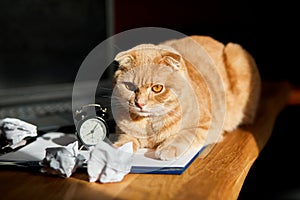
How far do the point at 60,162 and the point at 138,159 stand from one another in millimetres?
201

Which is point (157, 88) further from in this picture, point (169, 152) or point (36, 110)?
point (36, 110)

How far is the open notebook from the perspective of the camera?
3.28 feet

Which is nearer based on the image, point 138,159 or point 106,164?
point 106,164

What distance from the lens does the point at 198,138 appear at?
3.81 ft

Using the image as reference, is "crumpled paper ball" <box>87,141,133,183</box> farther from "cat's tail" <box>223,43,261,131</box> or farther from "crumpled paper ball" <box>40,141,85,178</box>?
"cat's tail" <box>223,43,261,131</box>

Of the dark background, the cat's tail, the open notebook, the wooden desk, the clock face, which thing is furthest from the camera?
the dark background

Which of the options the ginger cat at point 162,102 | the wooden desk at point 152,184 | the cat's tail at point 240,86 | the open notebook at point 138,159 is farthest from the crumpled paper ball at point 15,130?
the cat's tail at point 240,86

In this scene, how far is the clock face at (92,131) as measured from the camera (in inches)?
43.8

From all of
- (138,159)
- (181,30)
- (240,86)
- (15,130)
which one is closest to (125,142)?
(138,159)

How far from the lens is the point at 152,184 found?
3.07 ft

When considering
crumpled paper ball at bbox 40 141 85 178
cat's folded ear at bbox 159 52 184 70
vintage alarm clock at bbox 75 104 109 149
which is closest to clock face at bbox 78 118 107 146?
vintage alarm clock at bbox 75 104 109 149

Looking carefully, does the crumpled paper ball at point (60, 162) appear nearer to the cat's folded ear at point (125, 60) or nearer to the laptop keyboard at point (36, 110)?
the cat's folded ear at point (125, 60)

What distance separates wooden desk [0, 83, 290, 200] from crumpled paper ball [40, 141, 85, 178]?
0.02 metres

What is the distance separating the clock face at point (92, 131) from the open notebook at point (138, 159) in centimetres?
4
